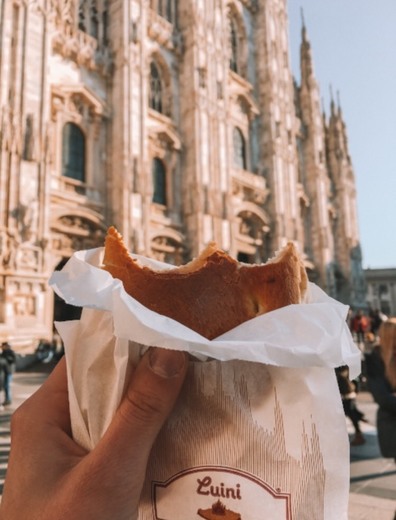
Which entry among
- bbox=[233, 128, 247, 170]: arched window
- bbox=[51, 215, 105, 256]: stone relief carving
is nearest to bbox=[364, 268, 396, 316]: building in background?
bbox=[233, 128, 247, 170]: arched window

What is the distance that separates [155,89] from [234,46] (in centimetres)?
730

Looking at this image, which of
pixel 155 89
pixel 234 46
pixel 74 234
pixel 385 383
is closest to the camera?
pixel 385 383

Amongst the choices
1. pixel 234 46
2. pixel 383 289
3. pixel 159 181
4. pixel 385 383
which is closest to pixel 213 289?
pixel 385 383

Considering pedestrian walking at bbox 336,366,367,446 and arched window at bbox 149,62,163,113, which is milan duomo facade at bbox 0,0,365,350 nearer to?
arched window at bbox 149,62,163,113

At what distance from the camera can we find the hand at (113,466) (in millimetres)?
996

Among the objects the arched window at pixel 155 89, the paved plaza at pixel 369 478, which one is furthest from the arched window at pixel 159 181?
the paved plaza at pixel 369 478

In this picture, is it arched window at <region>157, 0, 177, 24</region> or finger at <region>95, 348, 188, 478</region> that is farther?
arched window at <region>157, 0, 177, 24</region>

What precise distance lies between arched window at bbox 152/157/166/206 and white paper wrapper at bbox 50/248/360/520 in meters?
15.5

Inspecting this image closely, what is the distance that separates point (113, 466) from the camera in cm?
99

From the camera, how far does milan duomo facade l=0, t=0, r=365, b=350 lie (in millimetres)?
11750

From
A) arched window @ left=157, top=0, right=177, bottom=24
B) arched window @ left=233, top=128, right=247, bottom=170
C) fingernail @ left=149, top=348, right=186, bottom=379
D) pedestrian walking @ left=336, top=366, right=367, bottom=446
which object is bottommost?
pedestrian walking @ left=336, top=366, right=367, bottom=446

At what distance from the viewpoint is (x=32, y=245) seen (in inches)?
455

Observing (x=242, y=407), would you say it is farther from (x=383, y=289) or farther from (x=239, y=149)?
(x=383, y=289)

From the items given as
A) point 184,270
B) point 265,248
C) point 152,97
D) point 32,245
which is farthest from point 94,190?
point 184,270
